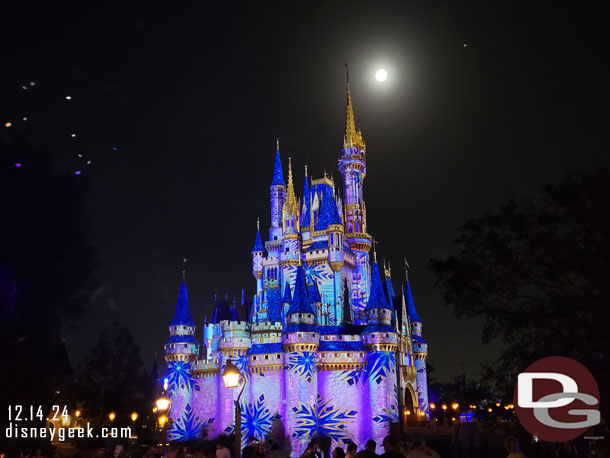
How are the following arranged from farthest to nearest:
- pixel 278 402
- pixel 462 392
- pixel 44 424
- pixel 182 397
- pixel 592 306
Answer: pixel 182 397
pixel 278 402
pixel 44 424
pixel 462 392
pixel 592 306

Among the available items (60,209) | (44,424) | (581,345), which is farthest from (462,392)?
(60,209)

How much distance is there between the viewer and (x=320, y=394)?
152 ft

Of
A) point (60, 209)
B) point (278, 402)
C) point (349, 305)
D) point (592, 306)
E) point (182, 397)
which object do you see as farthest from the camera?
point (349, 305)

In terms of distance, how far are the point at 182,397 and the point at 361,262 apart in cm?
1967

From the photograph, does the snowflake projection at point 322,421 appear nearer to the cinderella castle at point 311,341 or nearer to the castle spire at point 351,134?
the cinderella castle at point 311,341

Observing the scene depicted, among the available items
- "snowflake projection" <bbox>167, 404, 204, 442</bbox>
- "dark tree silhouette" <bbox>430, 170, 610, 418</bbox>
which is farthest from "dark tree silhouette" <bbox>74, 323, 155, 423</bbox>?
"dark tree silhouette" <bbox>430, 170, 610, 418</bbox>

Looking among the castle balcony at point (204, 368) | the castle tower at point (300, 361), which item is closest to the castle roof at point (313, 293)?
the castle tower at point (300, 361)

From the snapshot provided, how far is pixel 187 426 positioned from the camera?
163 ft

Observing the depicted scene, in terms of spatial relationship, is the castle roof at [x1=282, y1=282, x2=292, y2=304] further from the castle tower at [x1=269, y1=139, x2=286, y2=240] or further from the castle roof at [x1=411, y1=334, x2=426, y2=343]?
the castle roof at [x1=411, y1=334, x2=426, y2=343]

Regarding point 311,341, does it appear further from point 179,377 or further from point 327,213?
point 327,213

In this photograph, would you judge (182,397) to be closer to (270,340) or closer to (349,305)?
(270,340)
